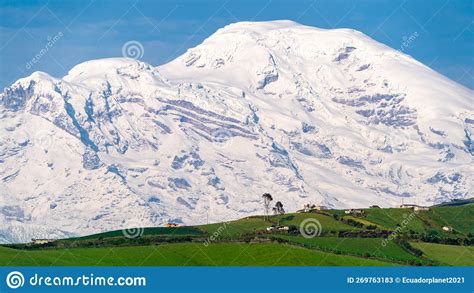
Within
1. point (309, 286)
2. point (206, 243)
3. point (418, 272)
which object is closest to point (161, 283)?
point (309, 286)

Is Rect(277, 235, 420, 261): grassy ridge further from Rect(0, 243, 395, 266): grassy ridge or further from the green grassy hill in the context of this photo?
Rect(0, 243, 395, 266): grassy ridge

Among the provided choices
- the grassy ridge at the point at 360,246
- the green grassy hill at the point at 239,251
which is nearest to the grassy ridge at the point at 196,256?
the green grassy hill at the point at 239,251

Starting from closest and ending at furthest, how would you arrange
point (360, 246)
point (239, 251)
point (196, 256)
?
point (196, 256), point (239, 251), point (360, 246)

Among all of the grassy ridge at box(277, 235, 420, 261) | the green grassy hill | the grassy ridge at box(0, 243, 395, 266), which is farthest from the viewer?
the grassy ridge at box(277, 235, 420, 261)

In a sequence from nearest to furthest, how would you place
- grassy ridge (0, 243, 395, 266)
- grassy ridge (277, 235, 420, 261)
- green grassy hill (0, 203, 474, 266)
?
1. grassy ridge (0, 243, 395, 266)
2. green grassy hill (0, 203, 474, 266)
3. grassy ridge (277, 235, 420, 261)

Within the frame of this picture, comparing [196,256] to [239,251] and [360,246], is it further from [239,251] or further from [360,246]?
[360,246]

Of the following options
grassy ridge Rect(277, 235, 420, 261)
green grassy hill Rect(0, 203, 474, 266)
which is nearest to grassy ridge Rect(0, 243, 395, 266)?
green grassy hill Rect(0, 203, 474, 266)

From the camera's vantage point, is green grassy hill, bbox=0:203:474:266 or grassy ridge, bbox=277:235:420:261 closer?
green grassy hill, bbox=0:203:474:266

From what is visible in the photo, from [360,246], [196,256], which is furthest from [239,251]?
[360,246]

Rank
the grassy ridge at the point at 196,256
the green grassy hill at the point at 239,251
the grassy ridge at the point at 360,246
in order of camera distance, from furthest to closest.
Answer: the grassy ridge at the point at 360,246, the green grassy hill at the point at 239,251, the grassy ridge at the point at 196,256

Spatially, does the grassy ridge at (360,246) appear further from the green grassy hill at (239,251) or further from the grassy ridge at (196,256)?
the grassy ridge at (196,256)

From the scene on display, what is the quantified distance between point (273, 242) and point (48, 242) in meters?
41.5

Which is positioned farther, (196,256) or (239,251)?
(239,251)

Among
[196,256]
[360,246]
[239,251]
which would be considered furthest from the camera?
[360,246]
